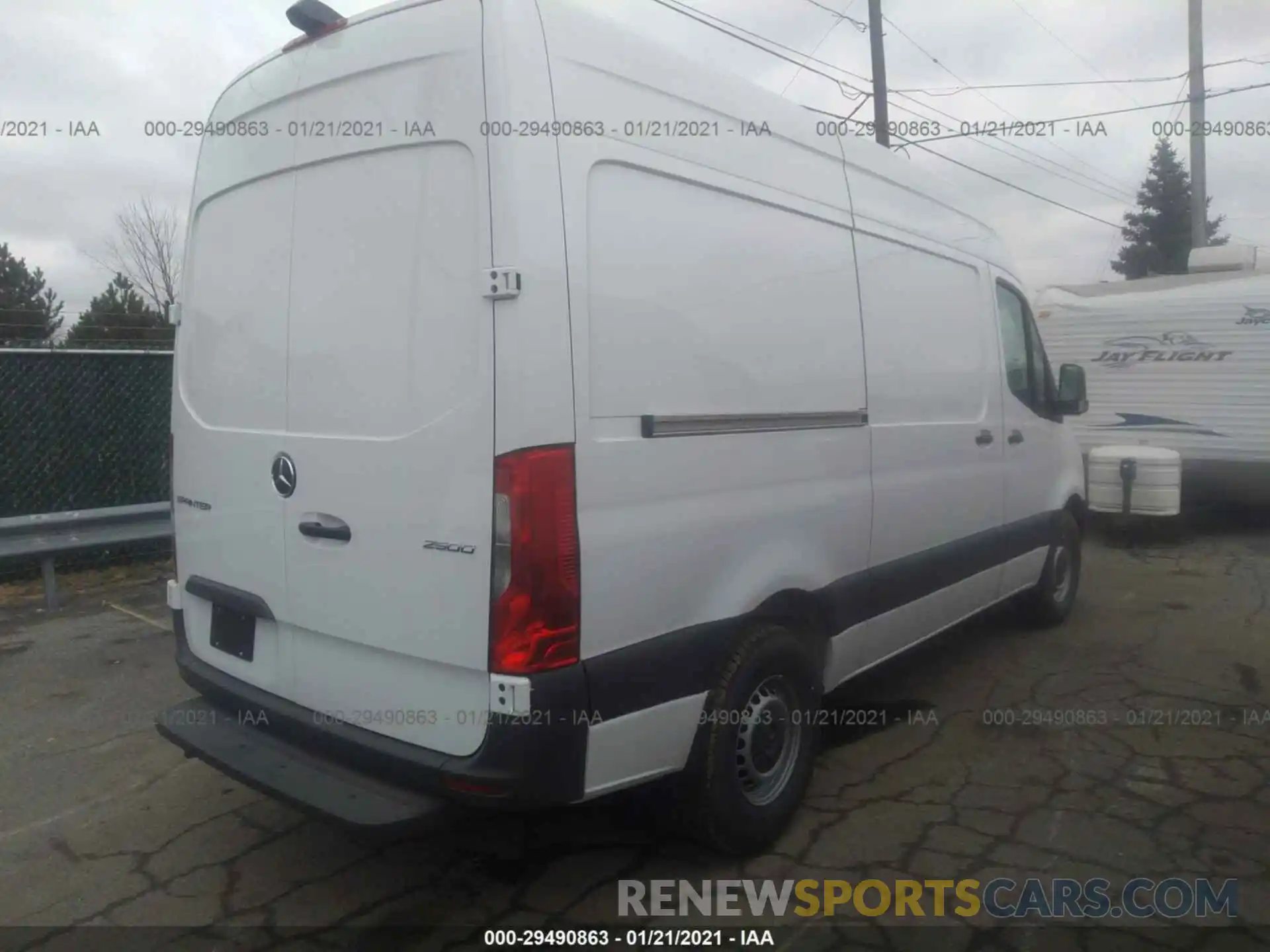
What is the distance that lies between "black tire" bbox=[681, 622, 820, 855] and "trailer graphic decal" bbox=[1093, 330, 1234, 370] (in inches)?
321

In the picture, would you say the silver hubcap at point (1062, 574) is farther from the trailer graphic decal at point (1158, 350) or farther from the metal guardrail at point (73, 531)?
the metal guardrail at point (73, 531)

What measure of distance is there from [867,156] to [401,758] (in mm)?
3106

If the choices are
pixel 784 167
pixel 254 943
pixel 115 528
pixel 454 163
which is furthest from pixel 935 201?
pixel 115 528

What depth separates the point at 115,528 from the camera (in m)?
7.13

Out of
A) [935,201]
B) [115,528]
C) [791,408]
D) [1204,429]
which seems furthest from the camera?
[1204,429]

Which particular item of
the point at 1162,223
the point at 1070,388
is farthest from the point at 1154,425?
the point at 1162,223

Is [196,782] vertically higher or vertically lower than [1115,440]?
lower

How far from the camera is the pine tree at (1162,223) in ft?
119

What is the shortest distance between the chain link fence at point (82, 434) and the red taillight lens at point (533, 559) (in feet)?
20.2

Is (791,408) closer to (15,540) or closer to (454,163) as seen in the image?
(454,163)

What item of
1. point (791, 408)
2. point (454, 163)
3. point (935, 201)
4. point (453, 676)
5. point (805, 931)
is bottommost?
point (805, 931)

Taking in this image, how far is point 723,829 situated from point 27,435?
638cm

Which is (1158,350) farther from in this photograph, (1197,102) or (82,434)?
(82,434)

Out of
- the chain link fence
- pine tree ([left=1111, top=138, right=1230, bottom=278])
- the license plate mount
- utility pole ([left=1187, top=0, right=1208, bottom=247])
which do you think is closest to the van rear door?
the license plate mount
